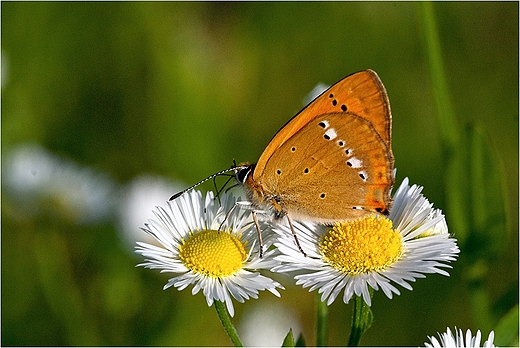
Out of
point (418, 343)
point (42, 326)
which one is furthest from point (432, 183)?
point (42, 326)

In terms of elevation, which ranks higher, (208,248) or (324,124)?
(324,124)

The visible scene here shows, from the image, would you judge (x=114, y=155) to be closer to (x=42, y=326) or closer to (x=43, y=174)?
(x=43, y=174)

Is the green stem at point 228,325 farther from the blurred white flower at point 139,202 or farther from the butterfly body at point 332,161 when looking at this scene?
the blurred white flower at point 139,202

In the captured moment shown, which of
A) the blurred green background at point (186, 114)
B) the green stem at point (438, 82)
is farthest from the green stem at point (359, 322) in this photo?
the blurred green background at point (186, 114)

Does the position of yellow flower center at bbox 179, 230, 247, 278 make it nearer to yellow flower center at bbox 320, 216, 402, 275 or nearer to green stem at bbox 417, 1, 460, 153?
yellow flower center at bbox 320, 216, 402, 275

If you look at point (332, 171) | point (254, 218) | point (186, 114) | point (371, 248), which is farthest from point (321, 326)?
point (186, 114)

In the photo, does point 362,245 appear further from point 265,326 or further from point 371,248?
point 265,326

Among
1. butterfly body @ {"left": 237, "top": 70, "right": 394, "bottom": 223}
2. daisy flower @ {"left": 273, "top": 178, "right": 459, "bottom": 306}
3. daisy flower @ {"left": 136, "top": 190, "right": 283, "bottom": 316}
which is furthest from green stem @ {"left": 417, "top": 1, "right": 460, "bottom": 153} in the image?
daisy flower @ {"left": 136, "top": 190, "right": 283, "bottom": 316}
